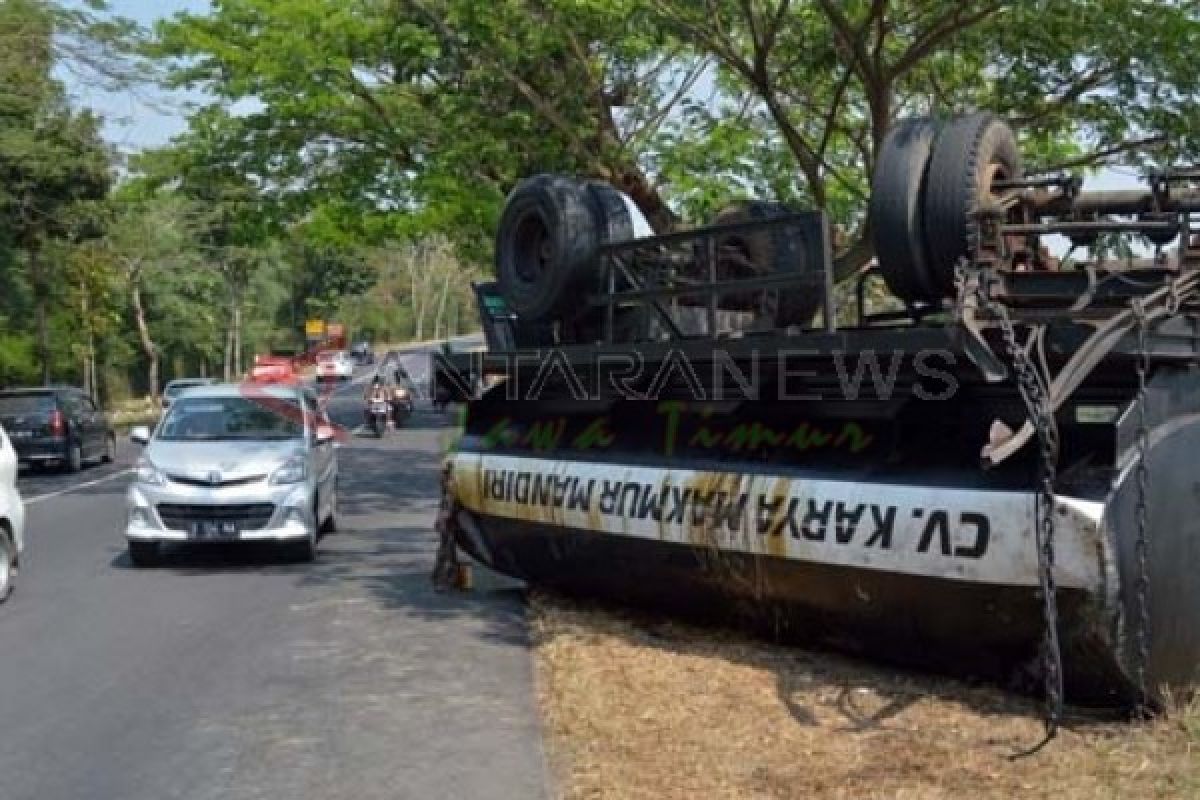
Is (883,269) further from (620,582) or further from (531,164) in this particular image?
(531,164)

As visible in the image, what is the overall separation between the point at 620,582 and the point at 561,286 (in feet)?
6.44

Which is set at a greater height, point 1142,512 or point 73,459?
point 1142,512

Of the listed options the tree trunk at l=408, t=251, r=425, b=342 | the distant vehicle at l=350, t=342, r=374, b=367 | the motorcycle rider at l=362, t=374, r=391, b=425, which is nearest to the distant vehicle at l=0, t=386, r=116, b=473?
the motorcycle rider at l=362, t=374, r=391, b=425

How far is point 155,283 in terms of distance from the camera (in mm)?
67125

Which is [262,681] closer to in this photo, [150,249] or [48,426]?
[48,426]

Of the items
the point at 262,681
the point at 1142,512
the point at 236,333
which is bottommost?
the point at 262,681

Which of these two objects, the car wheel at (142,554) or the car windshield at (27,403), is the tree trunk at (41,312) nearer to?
the car windshield at (27,403)

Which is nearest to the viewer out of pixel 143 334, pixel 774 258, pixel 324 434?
pixel 774 258

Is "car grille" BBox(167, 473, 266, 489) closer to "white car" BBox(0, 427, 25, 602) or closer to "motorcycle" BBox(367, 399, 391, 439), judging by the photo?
"white car" BBox(0, 427, 25, 602)

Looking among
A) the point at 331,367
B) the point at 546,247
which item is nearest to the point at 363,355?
the point at 331,367

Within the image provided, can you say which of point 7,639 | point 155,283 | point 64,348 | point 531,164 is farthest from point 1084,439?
point 155,283

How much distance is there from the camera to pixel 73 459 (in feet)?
89.4

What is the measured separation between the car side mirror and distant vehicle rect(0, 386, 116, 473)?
1379 centimetres

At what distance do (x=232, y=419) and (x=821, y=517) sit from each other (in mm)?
8212
